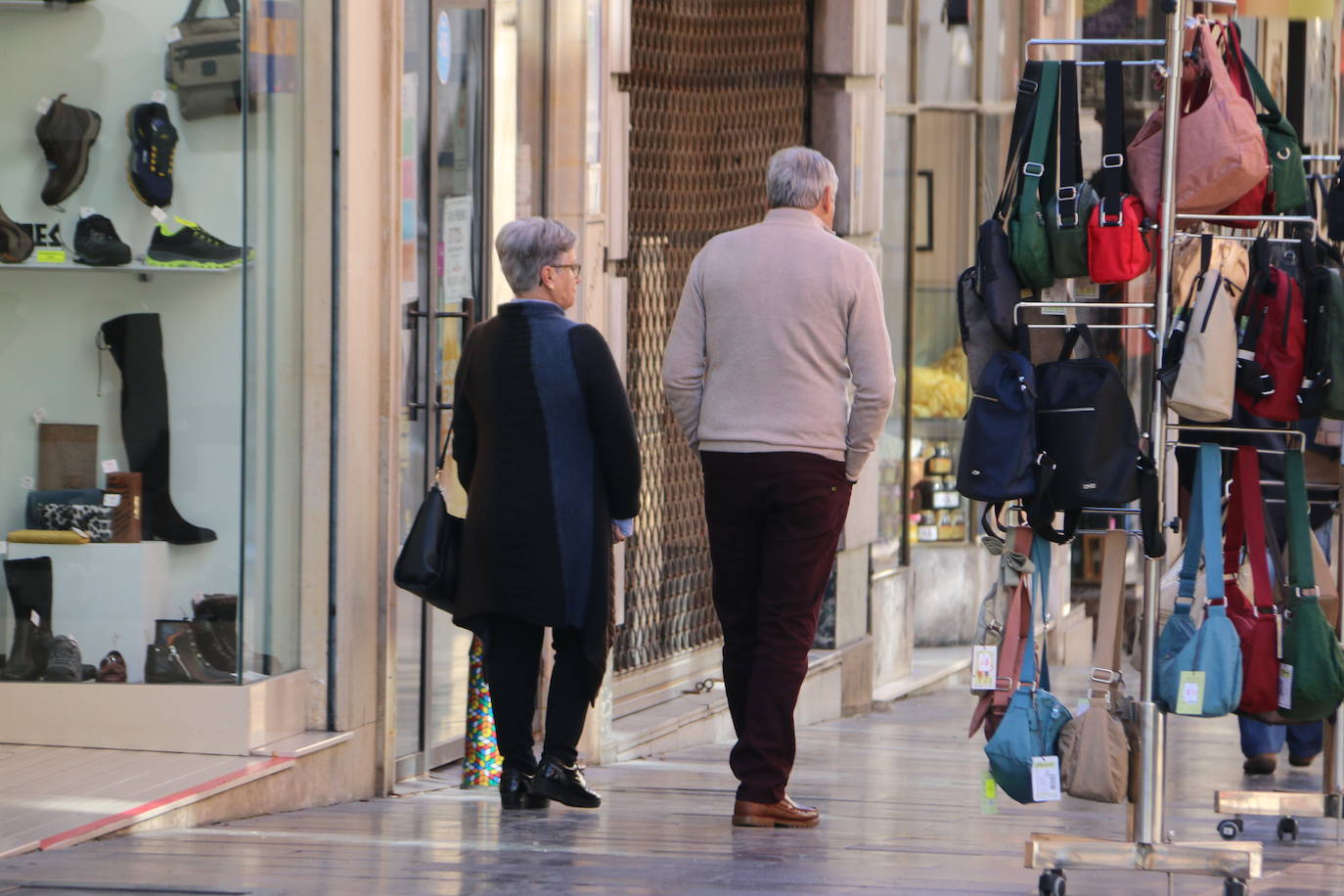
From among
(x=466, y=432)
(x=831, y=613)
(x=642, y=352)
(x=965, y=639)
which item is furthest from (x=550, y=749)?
(x=965, y=639)

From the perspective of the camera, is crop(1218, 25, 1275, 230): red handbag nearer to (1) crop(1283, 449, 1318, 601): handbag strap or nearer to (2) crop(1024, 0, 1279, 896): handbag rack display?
(2) crop(1024, 0, 1279, 896): handbag rack display

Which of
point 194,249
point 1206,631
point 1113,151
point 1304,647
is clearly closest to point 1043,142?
point 1113,151

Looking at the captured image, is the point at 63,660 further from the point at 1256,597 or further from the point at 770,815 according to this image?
the point at 1256,597

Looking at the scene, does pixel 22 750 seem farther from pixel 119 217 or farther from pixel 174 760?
pixel 119 217

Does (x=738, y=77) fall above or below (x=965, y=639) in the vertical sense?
above

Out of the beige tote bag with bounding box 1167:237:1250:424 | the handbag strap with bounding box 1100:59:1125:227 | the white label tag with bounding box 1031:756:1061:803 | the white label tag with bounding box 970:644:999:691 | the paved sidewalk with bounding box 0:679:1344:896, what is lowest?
the paved sidewalk with bounding box 0:679:1344:896

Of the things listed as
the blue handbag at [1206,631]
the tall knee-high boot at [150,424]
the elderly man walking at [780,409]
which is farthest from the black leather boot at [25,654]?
the blue handbag at [1206,631]

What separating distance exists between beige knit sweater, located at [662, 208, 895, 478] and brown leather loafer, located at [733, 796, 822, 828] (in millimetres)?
923

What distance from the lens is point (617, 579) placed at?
845 centimetres

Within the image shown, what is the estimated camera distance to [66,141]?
6.45 metres

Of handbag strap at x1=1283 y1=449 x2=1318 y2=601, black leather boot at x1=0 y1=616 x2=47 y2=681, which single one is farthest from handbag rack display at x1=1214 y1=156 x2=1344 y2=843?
black leather boot at x1=0 y1=616 x2=47 y2=681

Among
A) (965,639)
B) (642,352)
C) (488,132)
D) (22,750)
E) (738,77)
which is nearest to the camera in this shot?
(22,750)

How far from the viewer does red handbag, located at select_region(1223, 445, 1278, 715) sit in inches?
219

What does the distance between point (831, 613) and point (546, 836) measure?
5.33 m
